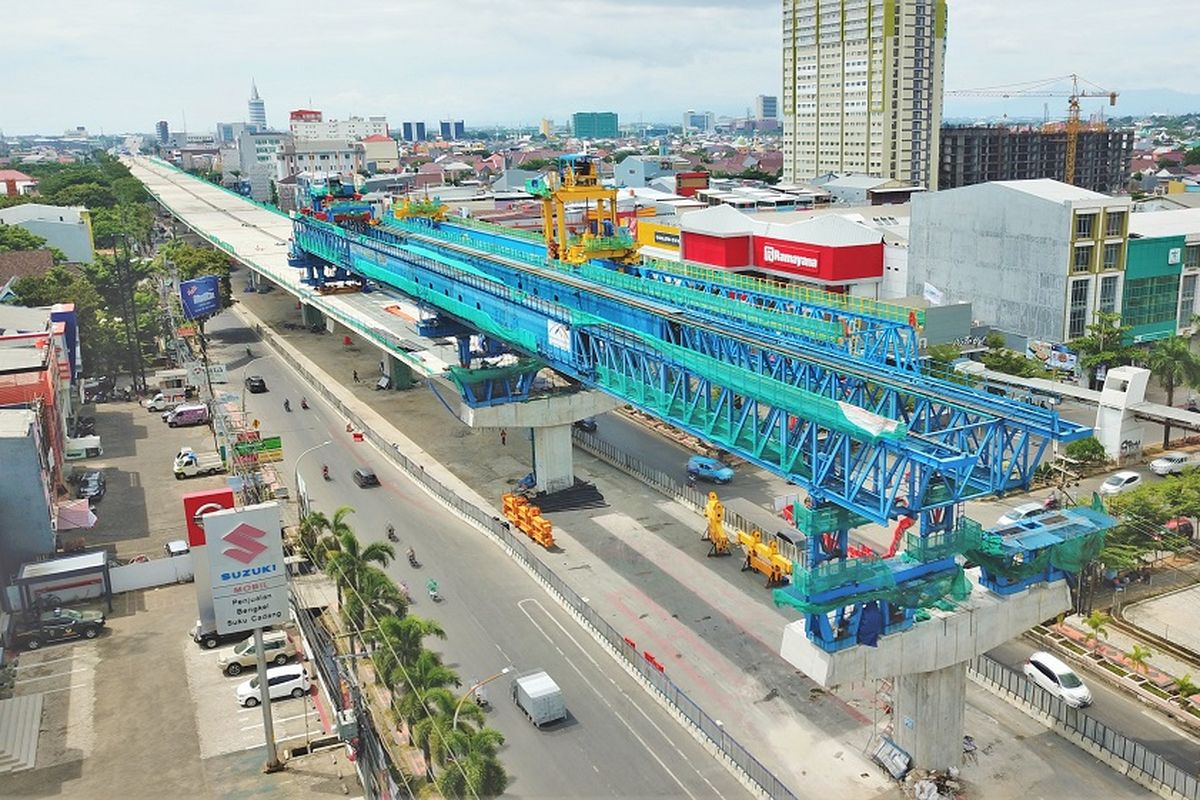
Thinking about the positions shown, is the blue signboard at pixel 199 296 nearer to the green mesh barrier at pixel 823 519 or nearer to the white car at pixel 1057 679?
the green mesh barrier at pixel 823 519

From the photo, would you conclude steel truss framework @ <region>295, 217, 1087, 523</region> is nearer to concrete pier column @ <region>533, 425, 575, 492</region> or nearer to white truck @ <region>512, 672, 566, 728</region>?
concrete pier column @ <region>533, 425, 575, 492</region>

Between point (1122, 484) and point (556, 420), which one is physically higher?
point (556, 420)

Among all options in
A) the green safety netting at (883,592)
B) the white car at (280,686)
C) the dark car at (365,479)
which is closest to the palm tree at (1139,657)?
the green safety netting at (883,592)

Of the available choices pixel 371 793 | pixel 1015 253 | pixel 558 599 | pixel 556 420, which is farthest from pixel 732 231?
pixel 371 793

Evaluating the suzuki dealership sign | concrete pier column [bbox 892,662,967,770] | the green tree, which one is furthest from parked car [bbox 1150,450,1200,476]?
the suzuki dealership sign

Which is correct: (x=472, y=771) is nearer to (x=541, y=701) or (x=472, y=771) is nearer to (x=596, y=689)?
(x=541, y=701)

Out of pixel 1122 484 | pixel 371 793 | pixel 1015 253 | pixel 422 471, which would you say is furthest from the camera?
pixel 1015 253

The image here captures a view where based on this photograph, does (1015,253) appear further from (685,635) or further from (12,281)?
(12,281)
